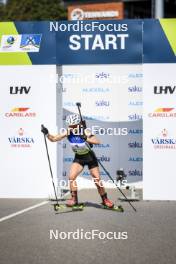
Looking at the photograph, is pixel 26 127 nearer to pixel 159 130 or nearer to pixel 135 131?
pixel 135 131

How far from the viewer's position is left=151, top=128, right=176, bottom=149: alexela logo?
47.4 feet

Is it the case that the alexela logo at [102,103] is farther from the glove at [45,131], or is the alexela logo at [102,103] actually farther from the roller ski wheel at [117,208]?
the roller ski wheel at [117,208]

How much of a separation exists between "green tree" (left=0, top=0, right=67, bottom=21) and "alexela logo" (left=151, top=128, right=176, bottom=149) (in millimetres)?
45560

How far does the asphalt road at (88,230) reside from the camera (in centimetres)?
957

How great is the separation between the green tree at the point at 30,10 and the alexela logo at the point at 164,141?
45560 millimetres

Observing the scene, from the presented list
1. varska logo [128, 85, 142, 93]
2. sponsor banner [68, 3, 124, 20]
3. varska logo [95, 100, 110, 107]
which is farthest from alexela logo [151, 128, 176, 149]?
sponsor banner [68, 3, 124, 20]

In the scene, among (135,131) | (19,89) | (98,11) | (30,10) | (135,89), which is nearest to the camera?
(19,89)

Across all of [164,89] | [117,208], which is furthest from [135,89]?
[117,208]

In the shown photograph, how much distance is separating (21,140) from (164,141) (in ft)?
9.74

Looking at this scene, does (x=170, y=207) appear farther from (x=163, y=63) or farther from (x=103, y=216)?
(x=163, y=63)

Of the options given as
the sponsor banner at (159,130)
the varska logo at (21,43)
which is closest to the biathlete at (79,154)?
the sponsor banner at (159,130)

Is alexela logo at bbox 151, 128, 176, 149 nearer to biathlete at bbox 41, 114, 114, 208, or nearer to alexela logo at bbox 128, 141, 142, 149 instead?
biathlete at bbox 41, 114, 114, 208

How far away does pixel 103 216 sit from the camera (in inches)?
508

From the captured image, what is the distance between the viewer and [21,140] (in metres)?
15.0
